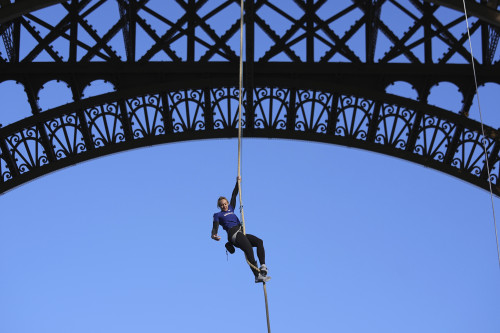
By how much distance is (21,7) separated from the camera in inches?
593

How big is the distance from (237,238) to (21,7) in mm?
4632

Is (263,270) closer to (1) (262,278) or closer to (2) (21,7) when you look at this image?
(1) (262,278)

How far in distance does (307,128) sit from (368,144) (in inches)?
46.7

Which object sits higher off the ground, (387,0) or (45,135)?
(387,0)

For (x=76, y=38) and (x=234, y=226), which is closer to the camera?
(x=234, y=226)

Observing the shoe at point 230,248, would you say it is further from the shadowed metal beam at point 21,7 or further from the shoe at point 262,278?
the shadowed metal beam at point 21,7

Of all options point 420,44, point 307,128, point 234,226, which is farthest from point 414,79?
point 234,226

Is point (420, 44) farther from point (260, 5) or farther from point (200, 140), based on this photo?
point (200, 140)

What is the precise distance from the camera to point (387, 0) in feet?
61.4

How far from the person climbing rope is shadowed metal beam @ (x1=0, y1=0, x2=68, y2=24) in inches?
151

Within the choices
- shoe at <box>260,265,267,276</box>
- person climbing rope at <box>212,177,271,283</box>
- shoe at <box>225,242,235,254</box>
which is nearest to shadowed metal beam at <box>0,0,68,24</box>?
person climbing rope at <box>212,177,271,283</box>

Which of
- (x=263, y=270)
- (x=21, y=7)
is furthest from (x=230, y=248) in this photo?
(x=21, y=7)

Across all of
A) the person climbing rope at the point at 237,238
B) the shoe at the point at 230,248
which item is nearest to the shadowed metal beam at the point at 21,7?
the person climbing rope at the point at 237,238

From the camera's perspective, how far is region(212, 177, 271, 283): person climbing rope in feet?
45.0
